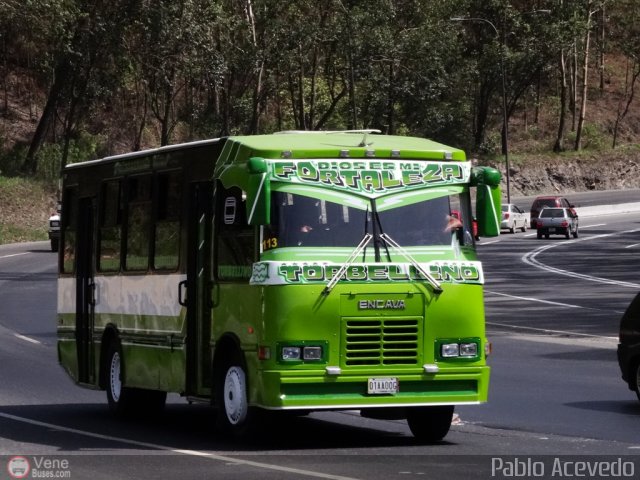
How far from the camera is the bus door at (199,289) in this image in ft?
44.2

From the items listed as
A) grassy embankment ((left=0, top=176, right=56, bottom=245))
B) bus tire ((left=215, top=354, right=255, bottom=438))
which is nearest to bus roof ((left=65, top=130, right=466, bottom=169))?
bus tire ((left=215, top=354, right=255, bottom=438))

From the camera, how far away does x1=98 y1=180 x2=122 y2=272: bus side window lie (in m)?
15.6

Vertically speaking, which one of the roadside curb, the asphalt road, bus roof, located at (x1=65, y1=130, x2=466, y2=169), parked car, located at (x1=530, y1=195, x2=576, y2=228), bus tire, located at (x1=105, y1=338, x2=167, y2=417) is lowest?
the asphalt road

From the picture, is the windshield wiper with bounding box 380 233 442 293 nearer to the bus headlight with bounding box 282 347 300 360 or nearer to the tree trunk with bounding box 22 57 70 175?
the bus headlight with bounding box 282 347 300 360

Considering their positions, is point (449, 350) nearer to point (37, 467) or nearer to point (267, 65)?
point (37, 467)

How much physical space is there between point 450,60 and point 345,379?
87.0m

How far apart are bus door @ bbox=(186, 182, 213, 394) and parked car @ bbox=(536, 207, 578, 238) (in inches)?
2332

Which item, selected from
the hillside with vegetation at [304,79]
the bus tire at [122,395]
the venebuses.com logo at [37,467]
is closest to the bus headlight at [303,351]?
the venebuses.com logo at [37,467]

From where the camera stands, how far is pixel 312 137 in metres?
13.3

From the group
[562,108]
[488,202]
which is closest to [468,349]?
[488,202]

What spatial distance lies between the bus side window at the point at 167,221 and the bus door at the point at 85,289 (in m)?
1.97

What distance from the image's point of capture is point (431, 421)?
13234mm

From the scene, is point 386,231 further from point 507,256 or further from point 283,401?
point 507,256

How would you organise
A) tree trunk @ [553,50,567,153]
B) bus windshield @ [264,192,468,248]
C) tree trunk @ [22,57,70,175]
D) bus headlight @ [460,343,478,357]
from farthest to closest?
tree trunk @ [553,50,567,153], tree trunk @ [22,57,70,175], bus headlight @ [460,343,478,357], bus windshield @ [264,192,468,248]
